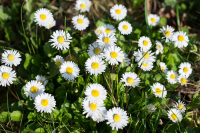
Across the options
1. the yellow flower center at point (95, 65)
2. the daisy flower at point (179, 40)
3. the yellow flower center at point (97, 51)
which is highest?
the daisy flower at point (179, 40)

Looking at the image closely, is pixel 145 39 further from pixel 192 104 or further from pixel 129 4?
pixel 129 4

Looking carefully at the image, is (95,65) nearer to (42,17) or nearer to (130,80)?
(130,80)

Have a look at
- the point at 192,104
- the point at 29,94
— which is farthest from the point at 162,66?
the point at 29,94

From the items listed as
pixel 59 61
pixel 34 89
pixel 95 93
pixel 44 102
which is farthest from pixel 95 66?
pixel 34 89

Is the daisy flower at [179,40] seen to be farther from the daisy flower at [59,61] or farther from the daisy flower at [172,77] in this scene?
the daisy flower at [59,61]

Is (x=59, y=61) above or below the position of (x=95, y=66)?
above

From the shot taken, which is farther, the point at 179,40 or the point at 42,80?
the point at 179,40

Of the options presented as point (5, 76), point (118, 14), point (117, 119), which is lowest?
point (117, 119)

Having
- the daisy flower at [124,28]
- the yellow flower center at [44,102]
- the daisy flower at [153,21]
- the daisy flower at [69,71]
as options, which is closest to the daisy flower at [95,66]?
the daisy flower at [69,71]
